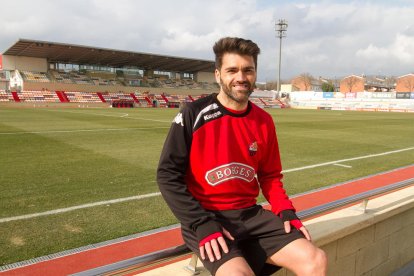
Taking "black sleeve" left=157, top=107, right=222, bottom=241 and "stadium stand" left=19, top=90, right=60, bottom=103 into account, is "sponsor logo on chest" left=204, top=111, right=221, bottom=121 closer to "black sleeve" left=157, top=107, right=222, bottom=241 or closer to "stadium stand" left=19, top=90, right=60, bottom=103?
"black sleeve" left=157, top=107, right=222, bottom=241

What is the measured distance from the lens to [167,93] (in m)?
62.1

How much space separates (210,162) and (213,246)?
539 mm

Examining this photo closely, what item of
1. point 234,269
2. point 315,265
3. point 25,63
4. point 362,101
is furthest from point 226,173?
point 25,63

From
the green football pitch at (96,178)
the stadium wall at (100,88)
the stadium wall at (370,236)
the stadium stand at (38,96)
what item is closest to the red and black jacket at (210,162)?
the stadium wall at (370,236)

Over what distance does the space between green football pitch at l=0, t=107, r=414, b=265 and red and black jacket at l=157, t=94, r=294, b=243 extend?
96.8 inches

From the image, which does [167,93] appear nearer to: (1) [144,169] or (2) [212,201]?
(1) [144,169]

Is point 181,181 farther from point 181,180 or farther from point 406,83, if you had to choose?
point 406,83

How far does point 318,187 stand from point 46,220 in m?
4.93

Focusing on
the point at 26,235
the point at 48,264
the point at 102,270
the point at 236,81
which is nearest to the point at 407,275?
the point at 236,81

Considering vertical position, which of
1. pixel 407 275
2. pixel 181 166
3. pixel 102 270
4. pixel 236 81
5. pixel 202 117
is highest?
pixel 236 81

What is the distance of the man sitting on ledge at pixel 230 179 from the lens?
214 centimetres

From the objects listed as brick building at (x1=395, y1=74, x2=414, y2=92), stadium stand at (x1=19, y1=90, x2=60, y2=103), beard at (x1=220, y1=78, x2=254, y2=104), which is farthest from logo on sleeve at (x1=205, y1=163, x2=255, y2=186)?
brick building at (x1=395, y1=74, x2=414, y2=92)

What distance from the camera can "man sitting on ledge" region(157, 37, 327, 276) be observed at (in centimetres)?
214

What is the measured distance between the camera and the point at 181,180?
2234 millimetres
